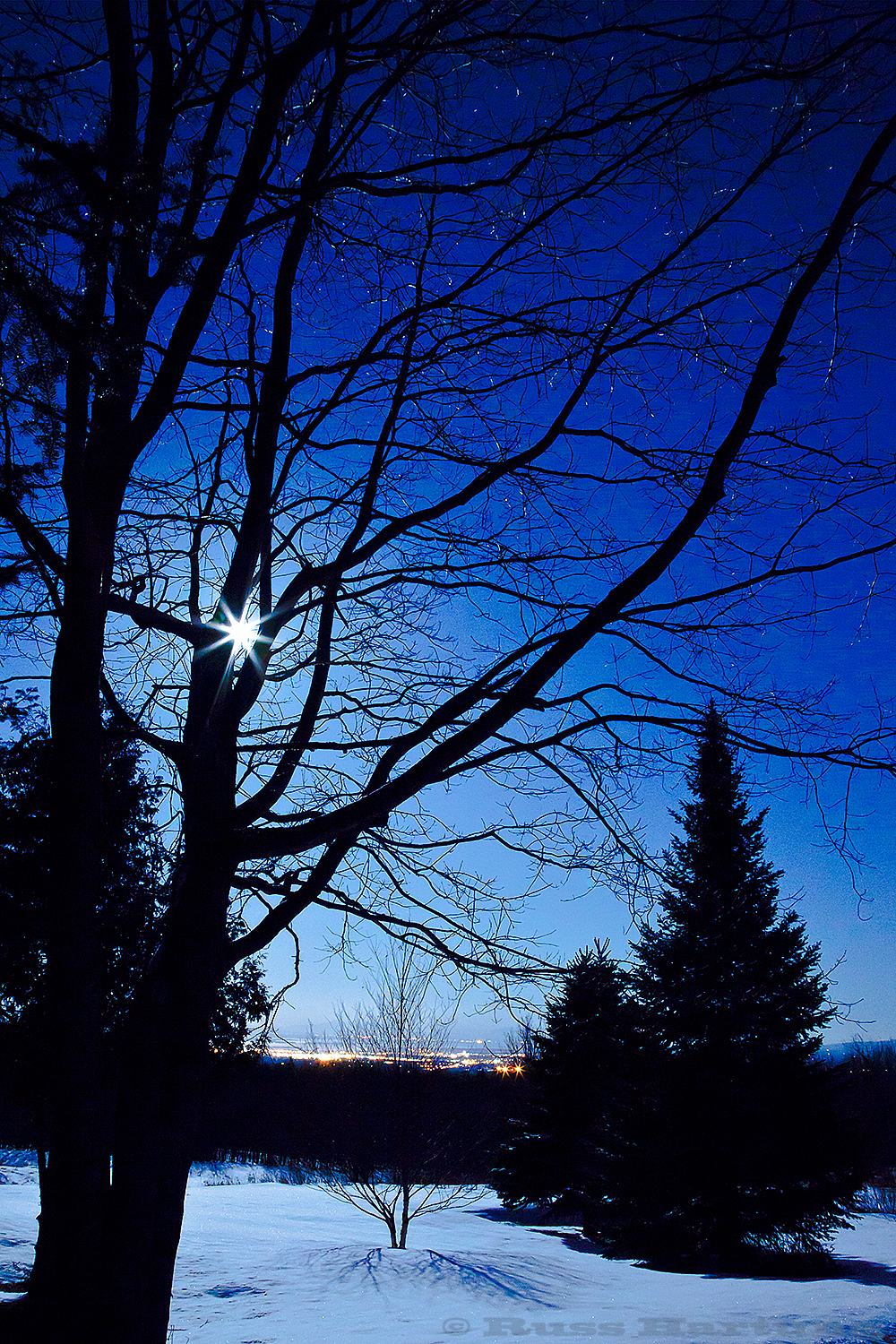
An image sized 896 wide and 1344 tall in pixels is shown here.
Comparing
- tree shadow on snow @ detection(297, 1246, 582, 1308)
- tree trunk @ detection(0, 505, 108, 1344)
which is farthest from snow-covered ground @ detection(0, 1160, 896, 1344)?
tree trunk @ detection(0, 505, 108, 1344)

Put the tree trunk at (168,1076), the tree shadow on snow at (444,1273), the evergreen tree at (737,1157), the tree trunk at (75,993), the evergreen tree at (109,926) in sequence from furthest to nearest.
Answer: the evergreen tree at (737,1157) < the tree shadow on snow at (444,1273) < the evergreen tree at (109,926) < the tree trunk at (168,1076) < the tree trunk at (75,993)

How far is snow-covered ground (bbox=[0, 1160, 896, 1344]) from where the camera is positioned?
290 inches

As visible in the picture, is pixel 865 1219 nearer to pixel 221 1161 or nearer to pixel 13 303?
pixel 221 1161

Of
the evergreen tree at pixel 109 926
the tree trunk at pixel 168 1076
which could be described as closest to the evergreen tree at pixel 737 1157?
the evergreen tree at pixel 109 926

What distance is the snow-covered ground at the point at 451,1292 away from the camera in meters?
7.37

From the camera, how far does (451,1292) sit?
9695mm

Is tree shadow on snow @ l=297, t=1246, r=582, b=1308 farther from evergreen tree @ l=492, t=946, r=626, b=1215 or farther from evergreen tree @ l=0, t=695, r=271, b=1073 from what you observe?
evergreen tree @ l=492, t=946, r=626, b=1215

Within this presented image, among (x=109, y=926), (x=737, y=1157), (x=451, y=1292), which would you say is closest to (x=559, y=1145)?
(x=737, y=1157)

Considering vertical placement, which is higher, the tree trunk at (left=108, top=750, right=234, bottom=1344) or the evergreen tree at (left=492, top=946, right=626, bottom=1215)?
the tree trunk at (left=108, top=750, right=234, bottom=1344)

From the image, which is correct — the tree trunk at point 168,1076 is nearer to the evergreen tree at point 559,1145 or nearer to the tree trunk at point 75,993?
the tree trunk at point 75,993

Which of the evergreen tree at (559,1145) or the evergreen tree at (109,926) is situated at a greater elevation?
the evergreen tree at (109,926)

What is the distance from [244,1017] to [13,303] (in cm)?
972

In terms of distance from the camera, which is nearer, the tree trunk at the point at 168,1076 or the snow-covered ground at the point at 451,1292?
the tree trunk at the point at 168,1076

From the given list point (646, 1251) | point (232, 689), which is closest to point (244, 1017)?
point (232, 689)
